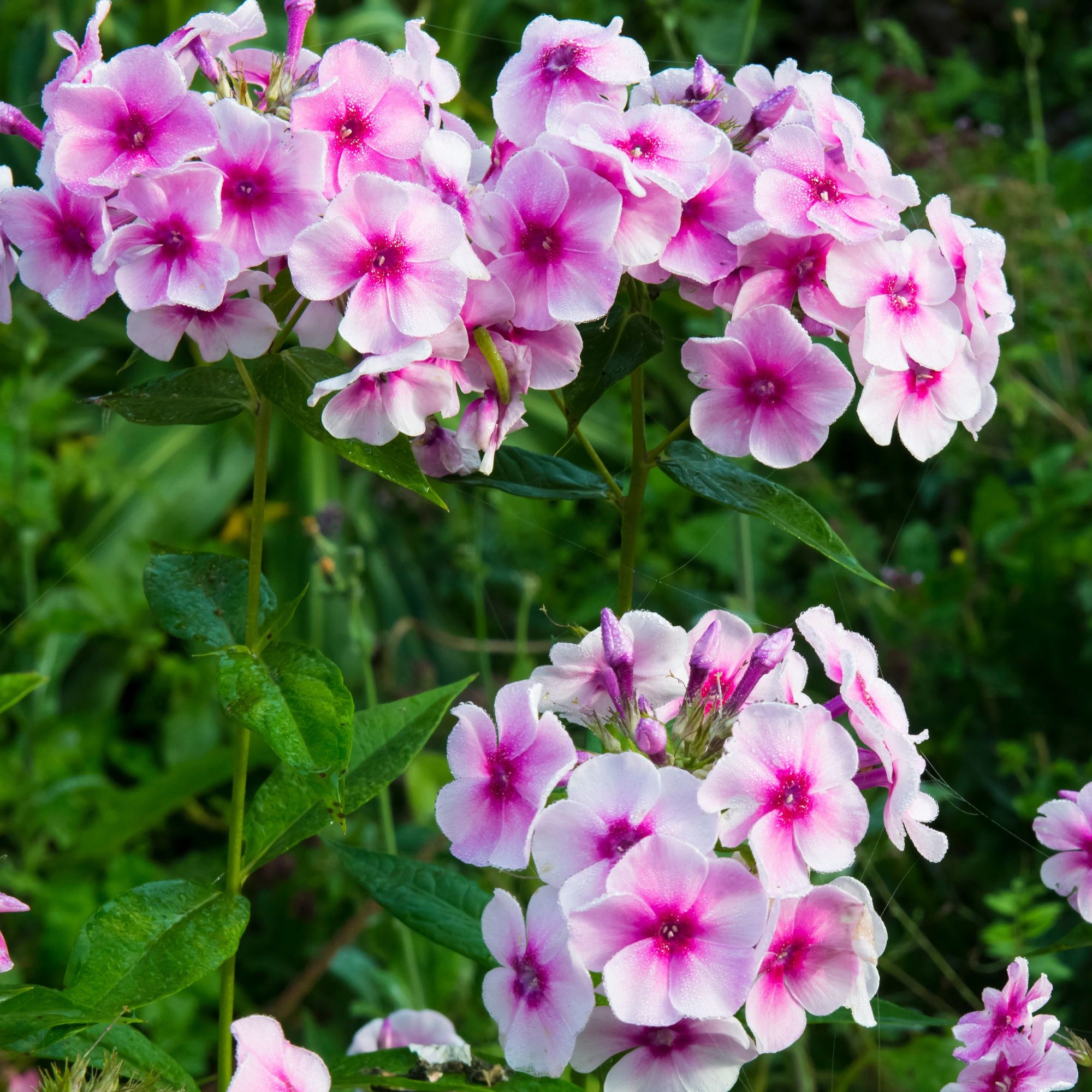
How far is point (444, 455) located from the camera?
2.40 ft

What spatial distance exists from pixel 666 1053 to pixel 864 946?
0.10 meters

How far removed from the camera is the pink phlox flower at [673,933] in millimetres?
521

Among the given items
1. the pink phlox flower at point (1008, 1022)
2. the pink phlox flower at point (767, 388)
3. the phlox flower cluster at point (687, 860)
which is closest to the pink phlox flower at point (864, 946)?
the phlox flower cluster at point (687, 860)

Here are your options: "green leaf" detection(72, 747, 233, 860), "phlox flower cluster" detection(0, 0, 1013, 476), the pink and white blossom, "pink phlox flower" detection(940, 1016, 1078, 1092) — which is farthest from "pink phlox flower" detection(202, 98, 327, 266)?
"green leaf" detection(72, 747, 233, 860)

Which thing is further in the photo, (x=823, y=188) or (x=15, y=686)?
(x=15, y=686)

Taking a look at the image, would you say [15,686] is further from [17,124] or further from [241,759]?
[17,124]

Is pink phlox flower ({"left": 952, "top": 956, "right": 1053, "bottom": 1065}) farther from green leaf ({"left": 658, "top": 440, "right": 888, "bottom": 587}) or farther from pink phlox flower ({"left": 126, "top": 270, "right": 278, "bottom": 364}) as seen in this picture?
pink phlox flower ({"left": 126, "top": 270, "right": 278, "bottom": 364})

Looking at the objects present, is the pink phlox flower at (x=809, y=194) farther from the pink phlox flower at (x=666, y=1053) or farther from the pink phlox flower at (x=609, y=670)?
the pink phlox flower at (x=666, y=1053)

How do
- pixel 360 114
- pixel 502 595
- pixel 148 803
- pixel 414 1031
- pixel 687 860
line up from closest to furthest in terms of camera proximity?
pixel 687 860
pixel 360 114
pixel 414 1031
pixel 148 803
pixel 502 595

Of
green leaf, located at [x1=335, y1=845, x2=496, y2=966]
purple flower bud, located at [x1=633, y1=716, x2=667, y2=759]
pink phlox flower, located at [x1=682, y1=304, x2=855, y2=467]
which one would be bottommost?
green leaf, located at [x1=335, y1=845, x2=496, y2=966]

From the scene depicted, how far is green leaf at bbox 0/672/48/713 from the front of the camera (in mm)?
776

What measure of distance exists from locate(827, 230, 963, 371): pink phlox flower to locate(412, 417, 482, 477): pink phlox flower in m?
0.22

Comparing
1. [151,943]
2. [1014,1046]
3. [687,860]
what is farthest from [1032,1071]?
[151,943]

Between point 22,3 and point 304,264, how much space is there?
2960 mm
